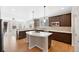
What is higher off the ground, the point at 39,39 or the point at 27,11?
the point at 27,11

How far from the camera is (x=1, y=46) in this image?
4.43 ft

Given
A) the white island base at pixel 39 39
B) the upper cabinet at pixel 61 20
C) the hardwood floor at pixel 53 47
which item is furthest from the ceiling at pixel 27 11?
the hardwood floor at pixel 53 47

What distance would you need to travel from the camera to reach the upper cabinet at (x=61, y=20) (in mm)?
1357

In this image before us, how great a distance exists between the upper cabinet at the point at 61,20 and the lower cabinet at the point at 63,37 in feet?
0.46

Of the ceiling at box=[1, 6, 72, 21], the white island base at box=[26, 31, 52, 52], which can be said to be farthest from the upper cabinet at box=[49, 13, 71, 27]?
the white island base at box=[26, 31, 52, 52]

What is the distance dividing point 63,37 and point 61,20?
267mm

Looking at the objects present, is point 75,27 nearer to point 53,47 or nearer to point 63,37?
point 63,37

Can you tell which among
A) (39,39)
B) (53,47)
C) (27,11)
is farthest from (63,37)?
(27,11)

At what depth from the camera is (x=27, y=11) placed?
4.54 ft

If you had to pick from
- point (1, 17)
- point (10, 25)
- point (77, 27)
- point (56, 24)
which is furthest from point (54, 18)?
point (1, 17)

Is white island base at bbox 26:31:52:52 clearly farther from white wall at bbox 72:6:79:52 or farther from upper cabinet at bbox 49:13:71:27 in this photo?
white wall at bbox 72:6:79:52
